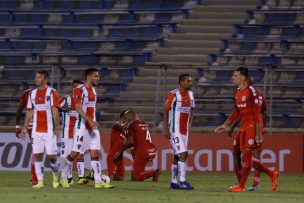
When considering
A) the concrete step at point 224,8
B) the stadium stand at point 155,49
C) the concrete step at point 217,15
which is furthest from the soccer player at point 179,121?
the concrete step at point 224,8

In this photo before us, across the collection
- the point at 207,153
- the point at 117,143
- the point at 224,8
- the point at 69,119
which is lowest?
the point at 207,153

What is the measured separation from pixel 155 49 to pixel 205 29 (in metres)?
1.76

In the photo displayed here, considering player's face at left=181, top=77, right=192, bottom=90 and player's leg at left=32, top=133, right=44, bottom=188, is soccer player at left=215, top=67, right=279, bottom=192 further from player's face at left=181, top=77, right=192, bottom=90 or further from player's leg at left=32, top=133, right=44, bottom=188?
player's leg at left=32, top=133, right=44, bottom=188

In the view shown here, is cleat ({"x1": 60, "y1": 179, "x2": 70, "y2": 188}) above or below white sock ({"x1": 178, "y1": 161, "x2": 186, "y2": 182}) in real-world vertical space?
below

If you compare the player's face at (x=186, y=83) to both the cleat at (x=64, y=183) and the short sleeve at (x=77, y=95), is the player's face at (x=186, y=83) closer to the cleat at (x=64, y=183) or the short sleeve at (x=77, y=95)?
the short sleeve at (x=77, y=95)

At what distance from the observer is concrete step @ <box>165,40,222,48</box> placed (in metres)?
33.8

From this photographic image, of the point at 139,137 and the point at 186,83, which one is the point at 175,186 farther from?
the point at 139,137

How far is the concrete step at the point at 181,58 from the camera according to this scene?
1305 inches

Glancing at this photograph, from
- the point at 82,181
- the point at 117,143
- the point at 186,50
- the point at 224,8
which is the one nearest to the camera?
the point at 82,181

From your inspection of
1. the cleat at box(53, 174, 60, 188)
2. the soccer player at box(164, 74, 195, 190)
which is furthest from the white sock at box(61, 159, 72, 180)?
the soccer player at box(164, 74, 195, 190)

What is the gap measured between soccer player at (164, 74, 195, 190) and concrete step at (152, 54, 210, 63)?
12414 millimetres

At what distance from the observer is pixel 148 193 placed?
18438 millimetres

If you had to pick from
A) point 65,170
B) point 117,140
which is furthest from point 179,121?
point 117,140

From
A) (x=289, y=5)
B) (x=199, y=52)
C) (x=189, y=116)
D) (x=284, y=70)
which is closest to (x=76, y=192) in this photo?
(x=189, y=116)
